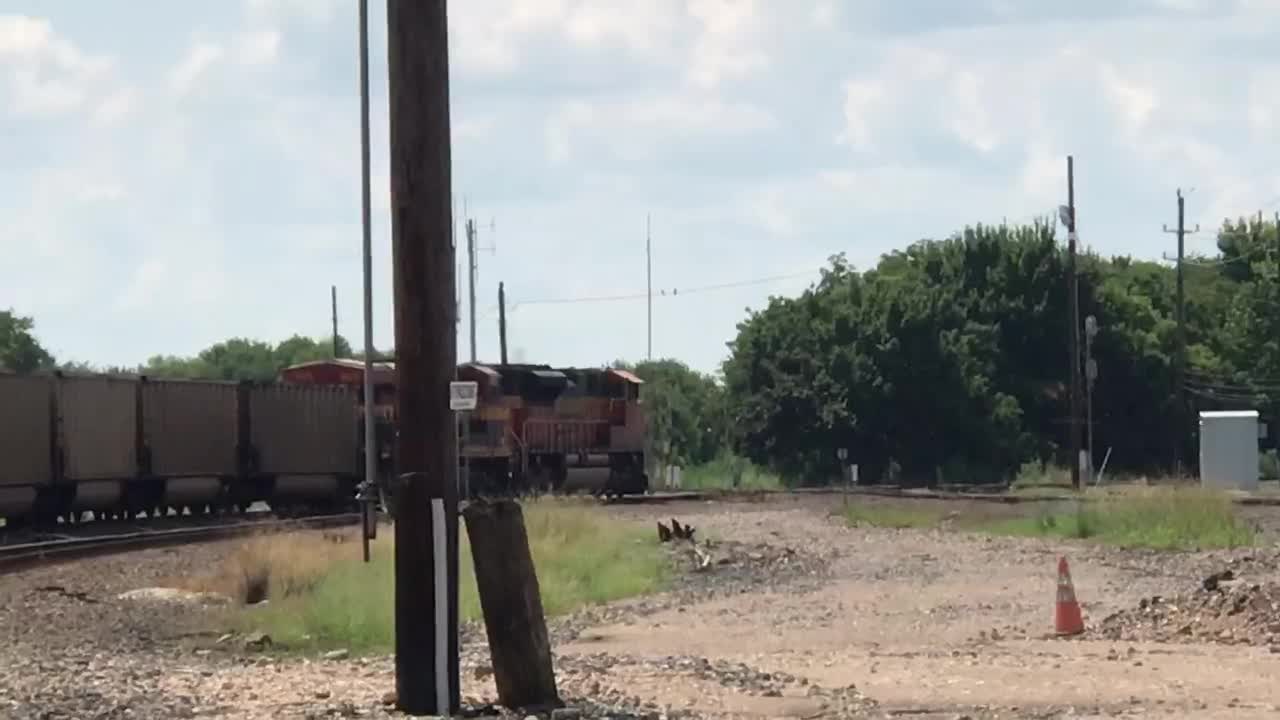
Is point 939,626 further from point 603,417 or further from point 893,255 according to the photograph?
point 893,255

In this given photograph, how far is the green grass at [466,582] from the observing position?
20016 mm

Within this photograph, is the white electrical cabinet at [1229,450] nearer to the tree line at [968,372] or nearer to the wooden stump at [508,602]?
the tree line at [968,372]

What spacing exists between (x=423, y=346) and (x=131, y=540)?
68.8 feet

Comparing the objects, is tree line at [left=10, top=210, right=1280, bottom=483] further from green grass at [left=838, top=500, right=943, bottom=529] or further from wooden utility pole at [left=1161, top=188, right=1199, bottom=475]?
green grass at [left=838, top=500, right=943, bottom=529]

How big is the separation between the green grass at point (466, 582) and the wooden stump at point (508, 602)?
5066 millimetres

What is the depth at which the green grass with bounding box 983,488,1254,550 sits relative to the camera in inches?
1377

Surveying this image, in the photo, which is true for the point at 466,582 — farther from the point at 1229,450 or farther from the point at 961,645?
the point at 1229,450

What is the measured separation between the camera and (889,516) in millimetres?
43438

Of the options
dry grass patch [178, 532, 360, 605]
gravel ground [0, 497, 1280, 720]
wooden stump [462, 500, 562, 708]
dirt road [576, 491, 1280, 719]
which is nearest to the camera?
wooden stump [462, 500, 562, 708]

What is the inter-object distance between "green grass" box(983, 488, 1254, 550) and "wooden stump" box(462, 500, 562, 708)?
71.5 ft

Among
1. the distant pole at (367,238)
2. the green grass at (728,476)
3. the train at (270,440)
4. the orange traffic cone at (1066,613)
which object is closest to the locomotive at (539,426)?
the train at (270,440)

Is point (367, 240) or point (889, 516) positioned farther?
point (889, 516)

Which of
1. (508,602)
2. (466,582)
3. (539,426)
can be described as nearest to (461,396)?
(508,602)

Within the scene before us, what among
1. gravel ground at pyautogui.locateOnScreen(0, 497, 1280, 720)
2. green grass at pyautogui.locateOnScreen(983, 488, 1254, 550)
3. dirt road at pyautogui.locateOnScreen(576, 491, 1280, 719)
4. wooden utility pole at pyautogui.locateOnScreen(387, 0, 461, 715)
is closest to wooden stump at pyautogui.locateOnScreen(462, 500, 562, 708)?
wooden utility pole at pyautogui.locateOnScreen(387, 0, 461, 715)
